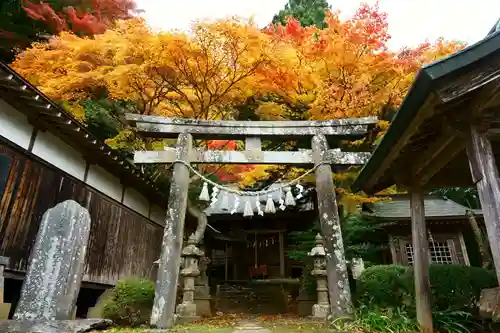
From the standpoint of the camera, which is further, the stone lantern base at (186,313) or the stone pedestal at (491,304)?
the stone lantern base at (186,313)

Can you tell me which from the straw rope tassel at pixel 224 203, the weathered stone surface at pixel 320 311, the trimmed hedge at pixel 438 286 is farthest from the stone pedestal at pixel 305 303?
the straw rope tassel at pixel 224 203

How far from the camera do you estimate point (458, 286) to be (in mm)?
6391

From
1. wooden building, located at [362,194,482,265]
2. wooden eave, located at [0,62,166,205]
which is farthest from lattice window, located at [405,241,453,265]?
wooden eave, located at [0,62,166,205]

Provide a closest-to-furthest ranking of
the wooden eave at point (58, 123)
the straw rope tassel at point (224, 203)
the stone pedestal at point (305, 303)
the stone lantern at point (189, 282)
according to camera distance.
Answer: the wooden eave at point (58, 123), the stone lantern at point (189, 282), the stone pedestal at point (305, 303), the straw rope tassel at point (224, 203)

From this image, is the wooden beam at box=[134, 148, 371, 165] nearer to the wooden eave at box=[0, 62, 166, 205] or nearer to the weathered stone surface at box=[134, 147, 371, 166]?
the weathered stone surface at box=[134, 147, 371, 166]

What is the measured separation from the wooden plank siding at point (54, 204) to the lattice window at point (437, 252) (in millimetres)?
11565

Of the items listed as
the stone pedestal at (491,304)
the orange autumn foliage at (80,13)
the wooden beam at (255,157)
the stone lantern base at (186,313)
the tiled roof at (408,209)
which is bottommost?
the stone lantern base at (186,313)

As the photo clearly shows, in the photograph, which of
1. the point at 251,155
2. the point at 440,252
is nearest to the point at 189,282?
the point at 251,155

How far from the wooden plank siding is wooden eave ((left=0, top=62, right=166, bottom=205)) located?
86 cm

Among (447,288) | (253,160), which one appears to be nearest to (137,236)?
(253,160)

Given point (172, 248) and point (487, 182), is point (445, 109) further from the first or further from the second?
point (172, 248)

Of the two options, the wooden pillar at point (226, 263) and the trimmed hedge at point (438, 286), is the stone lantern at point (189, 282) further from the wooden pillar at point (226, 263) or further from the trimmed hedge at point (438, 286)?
the wooden pillar at point (226, 263)

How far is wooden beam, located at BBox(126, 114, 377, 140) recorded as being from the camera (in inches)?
324

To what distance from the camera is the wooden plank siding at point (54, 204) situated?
22.3 feet
